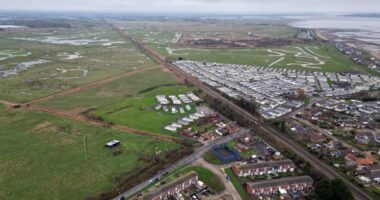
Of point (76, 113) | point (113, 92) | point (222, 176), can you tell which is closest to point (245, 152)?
point (222, 176)

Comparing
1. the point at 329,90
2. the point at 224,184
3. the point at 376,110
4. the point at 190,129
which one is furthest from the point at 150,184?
the point at 329,90

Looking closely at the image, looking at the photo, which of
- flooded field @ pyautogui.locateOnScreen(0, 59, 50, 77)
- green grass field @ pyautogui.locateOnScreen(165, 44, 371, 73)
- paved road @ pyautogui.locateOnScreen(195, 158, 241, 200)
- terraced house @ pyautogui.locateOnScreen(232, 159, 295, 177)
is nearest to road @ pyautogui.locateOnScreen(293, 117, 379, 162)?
terraced house @ pyautogui.locateOnScreen(232, 159, 295, 177)

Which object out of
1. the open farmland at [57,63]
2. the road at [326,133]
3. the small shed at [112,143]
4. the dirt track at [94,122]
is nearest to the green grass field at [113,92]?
the dirt track at [94,122]

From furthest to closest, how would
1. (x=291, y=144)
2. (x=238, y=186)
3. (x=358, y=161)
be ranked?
1. (x=291, y=144)
2. (x=358, y=161)
3. (x=238, y=186)

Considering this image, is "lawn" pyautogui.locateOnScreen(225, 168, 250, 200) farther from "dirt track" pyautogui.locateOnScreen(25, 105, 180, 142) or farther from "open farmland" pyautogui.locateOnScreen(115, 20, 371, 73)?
"open farmland" pyautogui.locateOnScreen(115, 20, 371, 73)

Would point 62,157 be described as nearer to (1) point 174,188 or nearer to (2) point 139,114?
(1) point 174,188

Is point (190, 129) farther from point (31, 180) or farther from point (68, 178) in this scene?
point (31, 180)

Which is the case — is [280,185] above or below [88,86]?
below
